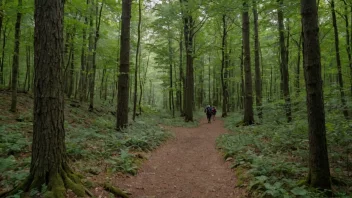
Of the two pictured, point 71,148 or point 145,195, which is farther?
point 71,148

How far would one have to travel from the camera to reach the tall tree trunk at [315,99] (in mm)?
3941

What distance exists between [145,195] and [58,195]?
1.85m

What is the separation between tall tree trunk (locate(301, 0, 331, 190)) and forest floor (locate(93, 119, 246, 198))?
160 cm

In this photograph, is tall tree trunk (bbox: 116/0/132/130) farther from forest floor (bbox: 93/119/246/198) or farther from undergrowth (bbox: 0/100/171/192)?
forest floor (bbox: 93/119/246/198)

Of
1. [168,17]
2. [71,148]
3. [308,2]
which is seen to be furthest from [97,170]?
→ [168,17]

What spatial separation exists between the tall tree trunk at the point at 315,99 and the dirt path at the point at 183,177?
1.62 meters

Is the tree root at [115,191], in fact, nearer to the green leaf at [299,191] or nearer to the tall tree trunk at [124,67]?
the green leaf at [299,191]

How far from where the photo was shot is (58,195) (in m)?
3.51

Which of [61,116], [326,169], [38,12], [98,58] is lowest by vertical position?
[326,169]

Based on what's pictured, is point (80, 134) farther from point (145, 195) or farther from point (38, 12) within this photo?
point (38, 12)

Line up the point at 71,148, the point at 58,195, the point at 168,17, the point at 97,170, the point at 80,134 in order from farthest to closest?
the point at 168,17 → the point at 80,134 → the point at 71,148 → the point at 97,170 → the point at 58,195

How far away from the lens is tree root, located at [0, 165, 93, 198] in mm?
3516

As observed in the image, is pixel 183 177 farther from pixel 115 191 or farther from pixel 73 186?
pixel 73 186

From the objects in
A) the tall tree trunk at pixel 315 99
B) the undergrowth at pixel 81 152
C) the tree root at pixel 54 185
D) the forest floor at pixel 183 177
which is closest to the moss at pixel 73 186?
the tree root at pixel 54 185
